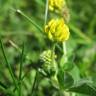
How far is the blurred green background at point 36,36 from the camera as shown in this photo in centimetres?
179

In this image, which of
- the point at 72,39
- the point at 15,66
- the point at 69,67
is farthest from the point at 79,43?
the point at 69,67

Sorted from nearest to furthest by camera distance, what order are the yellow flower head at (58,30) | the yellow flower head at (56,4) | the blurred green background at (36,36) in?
1. the yellow flower head at (58,30)
2. the yellow flower head at (56,4)
3. the blurred green background at (36,36)

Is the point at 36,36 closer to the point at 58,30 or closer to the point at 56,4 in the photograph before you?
the point at 56,4

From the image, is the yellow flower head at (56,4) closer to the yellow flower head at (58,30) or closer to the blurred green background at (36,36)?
the yellow flower head at (58,30)

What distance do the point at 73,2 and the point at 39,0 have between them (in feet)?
3.20

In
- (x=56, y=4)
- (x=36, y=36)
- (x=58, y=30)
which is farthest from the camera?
(x=36, y=36)

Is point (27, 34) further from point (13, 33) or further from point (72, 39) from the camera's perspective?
point (72, 39)

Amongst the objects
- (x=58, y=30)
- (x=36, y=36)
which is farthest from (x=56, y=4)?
(x=36, y=36)

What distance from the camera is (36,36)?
2.08 m

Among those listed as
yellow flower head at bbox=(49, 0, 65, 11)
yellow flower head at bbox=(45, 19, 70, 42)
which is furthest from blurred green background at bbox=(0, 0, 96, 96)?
yellow flower head at bbox=(45, 19, 70, 42)

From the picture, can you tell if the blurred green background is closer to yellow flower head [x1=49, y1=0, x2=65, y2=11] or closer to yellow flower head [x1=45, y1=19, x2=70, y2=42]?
yellow flower head [x1=49, y1=0, x2=65, y2=11]

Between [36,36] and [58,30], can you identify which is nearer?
[58,30]

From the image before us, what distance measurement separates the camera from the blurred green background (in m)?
1.79

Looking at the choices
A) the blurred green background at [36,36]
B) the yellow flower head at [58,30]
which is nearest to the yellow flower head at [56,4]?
the yellow flower head at [58,30]
